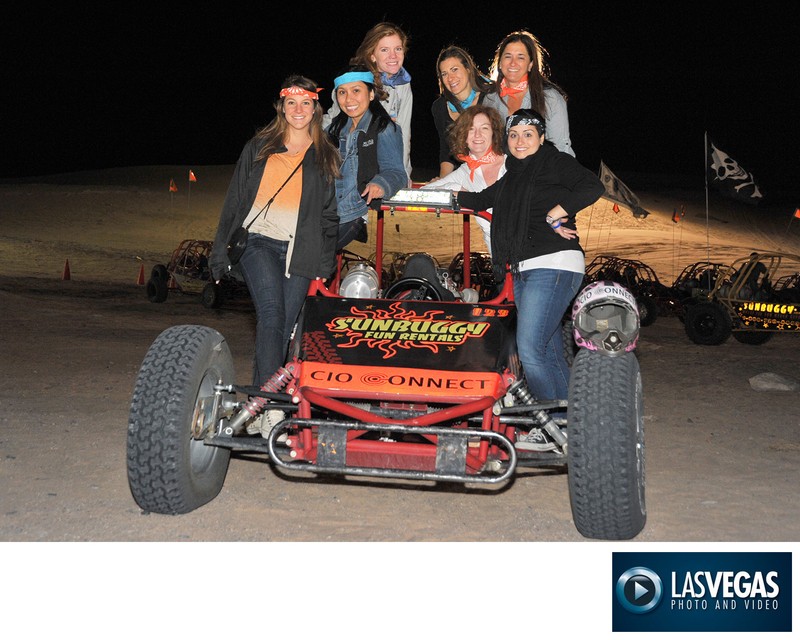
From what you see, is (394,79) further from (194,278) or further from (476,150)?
(194,278)

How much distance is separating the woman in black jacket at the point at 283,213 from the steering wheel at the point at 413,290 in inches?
18.6

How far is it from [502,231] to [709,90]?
7834 centimetres

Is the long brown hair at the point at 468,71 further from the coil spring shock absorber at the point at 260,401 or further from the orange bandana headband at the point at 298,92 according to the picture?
the coil spring shock absorber at the point at 260,401

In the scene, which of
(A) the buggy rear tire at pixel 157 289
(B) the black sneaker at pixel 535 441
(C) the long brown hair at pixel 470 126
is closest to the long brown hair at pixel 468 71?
(C) the long brown hair at pixel 470 126

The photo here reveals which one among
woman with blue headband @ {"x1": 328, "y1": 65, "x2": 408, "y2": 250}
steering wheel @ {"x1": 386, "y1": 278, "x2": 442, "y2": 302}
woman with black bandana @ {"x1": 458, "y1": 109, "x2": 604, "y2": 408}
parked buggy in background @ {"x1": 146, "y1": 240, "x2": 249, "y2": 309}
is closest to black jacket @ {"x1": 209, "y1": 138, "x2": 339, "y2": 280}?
woman with blue headband @ {"x1": 328, "y1": 65, "x2": 408, "y2": 250}

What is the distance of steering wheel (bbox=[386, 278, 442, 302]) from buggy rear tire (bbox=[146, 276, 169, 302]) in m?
11.8

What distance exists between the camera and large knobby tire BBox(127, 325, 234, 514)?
4219 millimetres

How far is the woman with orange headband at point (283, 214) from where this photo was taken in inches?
202

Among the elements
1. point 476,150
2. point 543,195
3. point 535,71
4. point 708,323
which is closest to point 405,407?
point 543,195

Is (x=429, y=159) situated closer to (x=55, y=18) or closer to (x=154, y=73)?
(x=154, y=73)

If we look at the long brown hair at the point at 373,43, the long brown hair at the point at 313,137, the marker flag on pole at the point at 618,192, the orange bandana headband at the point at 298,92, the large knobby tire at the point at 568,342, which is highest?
the long brown hair at the point at 373,43

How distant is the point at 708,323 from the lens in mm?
13336

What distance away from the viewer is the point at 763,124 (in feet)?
218

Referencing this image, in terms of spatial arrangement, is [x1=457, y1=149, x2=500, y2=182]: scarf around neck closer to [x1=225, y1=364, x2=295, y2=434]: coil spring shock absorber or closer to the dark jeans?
the dark jeans
